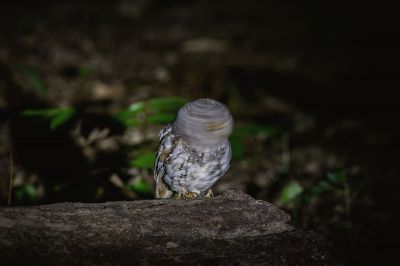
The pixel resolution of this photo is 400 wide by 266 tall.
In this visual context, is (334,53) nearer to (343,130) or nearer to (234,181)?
(343,130)

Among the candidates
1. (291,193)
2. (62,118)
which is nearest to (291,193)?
(291,193)

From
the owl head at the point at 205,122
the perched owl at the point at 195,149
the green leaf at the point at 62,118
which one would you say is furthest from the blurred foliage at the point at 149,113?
the owl head at the point at 205,122

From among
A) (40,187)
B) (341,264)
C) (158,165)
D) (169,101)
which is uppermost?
(169,101)

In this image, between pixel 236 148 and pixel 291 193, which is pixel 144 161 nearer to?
pixel 236 148

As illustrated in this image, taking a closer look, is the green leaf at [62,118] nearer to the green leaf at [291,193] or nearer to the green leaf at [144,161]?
the green leaf at [144,161]

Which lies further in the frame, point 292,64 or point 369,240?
point 292,64

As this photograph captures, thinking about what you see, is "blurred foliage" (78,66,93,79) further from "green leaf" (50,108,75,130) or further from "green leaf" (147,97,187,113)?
"green leaf" (50,108,75,130)

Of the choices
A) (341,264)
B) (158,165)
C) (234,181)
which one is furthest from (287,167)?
(341,264)
